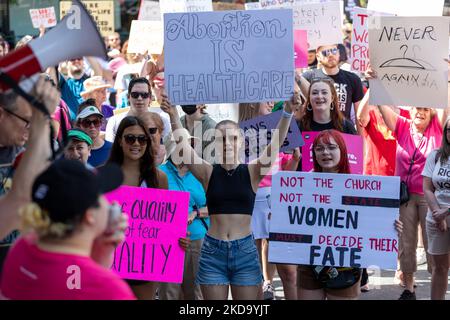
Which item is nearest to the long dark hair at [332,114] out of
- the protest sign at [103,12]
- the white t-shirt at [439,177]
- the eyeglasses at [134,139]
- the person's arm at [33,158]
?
the white t-shirt at [439,177]

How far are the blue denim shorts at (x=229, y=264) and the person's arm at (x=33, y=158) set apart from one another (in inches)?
84.1

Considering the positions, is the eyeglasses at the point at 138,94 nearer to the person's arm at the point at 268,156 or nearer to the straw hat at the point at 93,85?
the person's arm at the point at 268,156

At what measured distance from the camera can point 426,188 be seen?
6.88 m

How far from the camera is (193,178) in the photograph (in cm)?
644

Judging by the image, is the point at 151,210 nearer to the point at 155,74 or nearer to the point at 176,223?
the point at 176,223

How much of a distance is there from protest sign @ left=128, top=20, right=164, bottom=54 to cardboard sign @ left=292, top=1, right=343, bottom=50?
1843mm

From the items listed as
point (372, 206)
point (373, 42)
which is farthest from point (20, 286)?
point (373, 42)

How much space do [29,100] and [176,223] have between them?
2454 millimetres

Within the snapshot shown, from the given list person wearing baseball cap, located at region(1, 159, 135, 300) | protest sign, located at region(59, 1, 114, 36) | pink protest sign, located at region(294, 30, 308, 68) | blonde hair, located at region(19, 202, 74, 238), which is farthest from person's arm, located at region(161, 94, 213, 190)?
protest sign, located at region(59, 1, 114, 36)

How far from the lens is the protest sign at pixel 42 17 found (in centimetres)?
1262

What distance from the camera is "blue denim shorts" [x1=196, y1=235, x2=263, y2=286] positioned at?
5.59 meters

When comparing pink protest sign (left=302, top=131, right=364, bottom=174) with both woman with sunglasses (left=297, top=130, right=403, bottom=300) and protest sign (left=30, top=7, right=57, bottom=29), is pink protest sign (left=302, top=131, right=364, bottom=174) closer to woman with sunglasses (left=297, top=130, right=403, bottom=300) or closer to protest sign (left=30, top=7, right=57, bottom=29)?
woman with sunglasses (left=297, top=130, right=403, bottom=300)

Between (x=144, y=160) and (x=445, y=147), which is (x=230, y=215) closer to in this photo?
(x=144, y=160)
